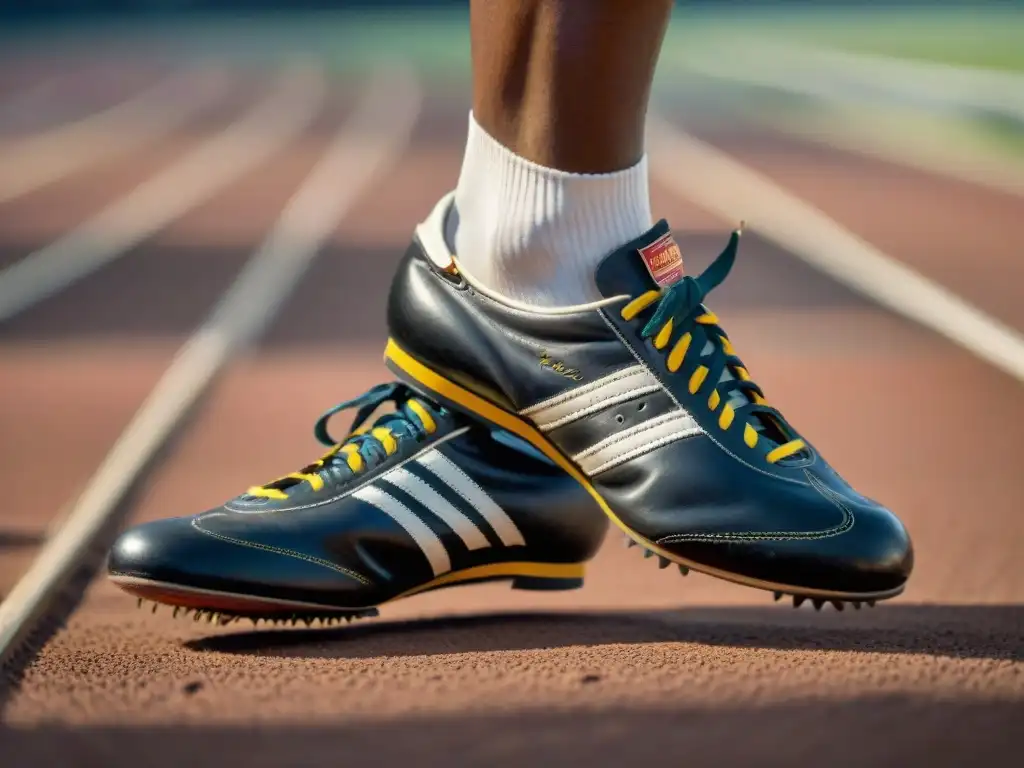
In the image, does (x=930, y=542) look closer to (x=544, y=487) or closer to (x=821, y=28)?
(x=544, y=487)

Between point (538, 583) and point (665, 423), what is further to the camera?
point (538, 583)

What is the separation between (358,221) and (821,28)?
22.8m

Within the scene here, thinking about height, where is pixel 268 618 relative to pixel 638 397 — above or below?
below

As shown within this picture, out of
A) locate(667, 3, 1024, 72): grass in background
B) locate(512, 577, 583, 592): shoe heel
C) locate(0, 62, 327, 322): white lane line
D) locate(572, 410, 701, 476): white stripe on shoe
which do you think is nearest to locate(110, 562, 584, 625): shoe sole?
locate(512, 577, 583, 592): shoe heel

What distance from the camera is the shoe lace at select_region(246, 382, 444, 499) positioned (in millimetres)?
1905

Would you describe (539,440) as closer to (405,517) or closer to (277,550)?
(405,517)

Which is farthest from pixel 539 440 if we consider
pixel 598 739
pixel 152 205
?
pixel 152 205

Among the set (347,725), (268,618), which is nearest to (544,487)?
(268,618)

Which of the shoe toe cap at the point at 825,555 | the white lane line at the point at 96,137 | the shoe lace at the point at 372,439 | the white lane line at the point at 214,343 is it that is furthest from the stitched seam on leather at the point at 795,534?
the white lane line at the point at 96,137

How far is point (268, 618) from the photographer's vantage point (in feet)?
6.01

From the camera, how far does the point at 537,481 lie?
1938 mm

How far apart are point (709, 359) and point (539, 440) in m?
0.24

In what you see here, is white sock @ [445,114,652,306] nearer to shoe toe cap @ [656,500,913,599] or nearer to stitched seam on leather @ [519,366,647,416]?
stitched seam on leather @ [519,366,647,416]

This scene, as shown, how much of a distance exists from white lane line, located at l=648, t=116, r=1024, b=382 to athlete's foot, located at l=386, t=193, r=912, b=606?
2.06 meters
